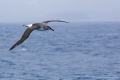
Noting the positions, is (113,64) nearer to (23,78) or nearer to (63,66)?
(63,66)

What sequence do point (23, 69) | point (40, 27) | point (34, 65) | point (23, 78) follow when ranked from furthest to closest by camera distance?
point (34, 65) → point (23, 69) → point (23, 78) → point (40, 27)

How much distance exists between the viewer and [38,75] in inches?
5197

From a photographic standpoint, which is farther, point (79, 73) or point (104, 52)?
point (104, 52)

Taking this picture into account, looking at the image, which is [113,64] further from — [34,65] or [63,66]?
[34,65]

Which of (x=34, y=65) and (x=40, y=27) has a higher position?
(x=40, y=27)

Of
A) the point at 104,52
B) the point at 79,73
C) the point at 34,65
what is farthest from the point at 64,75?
the point at 104,52

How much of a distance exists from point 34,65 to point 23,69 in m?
10.1

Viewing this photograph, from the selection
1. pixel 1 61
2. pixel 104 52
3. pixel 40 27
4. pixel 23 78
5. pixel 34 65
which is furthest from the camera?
pixel 104 52

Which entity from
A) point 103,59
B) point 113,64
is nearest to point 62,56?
point 103,59

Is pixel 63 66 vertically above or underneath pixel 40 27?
underneath

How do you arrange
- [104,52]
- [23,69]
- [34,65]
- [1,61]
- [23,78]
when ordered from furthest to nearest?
[104,52] → [1,61] → [34,65] → [23,69] → [23,78]

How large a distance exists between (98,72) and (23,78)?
89.8 ft

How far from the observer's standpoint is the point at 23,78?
12800cm

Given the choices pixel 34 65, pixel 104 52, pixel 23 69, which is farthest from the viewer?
pixel 104 52
